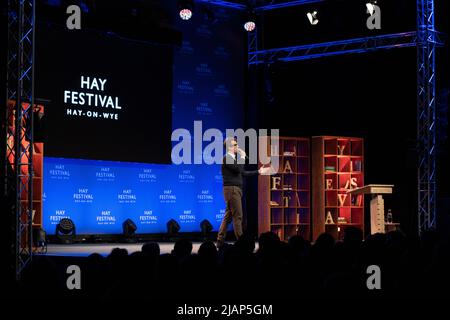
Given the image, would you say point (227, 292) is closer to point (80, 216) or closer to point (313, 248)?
point (313, 248)

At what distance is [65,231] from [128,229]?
1.23m

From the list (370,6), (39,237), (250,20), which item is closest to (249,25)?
(250,20)

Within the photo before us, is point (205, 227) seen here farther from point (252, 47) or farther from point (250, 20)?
point (250, 20)

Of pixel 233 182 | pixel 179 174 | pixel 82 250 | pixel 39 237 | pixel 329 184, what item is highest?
pixel 179 174

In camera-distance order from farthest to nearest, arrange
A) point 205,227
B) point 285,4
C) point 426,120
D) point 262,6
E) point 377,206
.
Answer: point 262,6 → point 205,227 → point 285,4 → point 377,206 → point 426,120

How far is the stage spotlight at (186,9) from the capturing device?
44.0 feet

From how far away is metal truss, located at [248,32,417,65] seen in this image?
1321 centimetres

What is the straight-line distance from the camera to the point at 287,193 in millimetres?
14906

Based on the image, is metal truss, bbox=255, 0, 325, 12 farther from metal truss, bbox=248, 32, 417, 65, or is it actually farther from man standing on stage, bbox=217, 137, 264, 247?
man standing on stage, bbox=217, 137, 264, 247

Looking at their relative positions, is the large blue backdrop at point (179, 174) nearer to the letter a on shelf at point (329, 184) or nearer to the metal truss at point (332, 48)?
the metal truss at point (332, 48)

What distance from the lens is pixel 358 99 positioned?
15.0 metres

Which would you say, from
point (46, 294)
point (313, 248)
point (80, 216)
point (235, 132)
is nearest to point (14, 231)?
point (313, 248)
